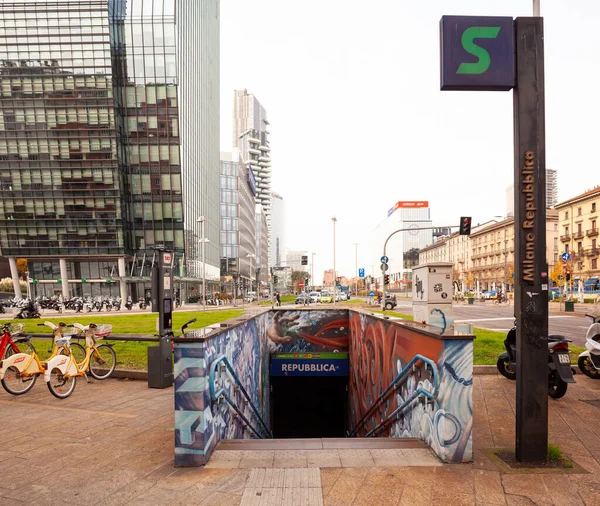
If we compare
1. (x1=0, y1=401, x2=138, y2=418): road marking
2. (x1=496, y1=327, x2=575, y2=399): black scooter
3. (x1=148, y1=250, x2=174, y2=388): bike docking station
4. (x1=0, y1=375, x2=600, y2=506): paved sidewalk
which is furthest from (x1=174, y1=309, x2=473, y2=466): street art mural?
(x1=496, y1=327, x2=575, y2=399): black scooter

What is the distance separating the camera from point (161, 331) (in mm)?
8203

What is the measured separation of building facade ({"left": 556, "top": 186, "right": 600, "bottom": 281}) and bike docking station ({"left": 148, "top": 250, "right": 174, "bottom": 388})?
6596 centimetres

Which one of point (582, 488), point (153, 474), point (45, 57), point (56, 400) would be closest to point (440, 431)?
point (582, 488)

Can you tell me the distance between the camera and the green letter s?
4.34 m

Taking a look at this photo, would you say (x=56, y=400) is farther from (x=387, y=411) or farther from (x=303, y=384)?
(x=303, y=384)

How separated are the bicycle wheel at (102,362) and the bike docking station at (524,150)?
26.6ft

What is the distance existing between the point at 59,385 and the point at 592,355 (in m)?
10.3

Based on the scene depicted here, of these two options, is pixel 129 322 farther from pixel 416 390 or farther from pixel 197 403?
pixel 416 390

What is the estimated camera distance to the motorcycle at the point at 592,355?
26.3 feet

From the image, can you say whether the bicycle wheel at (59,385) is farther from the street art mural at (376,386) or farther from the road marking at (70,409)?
the street art mural at (376,386)

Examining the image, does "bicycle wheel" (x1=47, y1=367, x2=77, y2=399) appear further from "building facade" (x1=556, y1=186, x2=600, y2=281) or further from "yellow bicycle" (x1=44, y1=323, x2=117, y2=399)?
"building facade" (x1=556, y1=186, x2=600, y2=281)

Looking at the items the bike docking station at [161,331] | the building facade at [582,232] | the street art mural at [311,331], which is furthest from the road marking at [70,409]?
the building facade at [582,232]

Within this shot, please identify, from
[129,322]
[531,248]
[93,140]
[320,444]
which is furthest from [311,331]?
[93,140]

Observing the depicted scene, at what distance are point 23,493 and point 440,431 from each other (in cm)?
418
